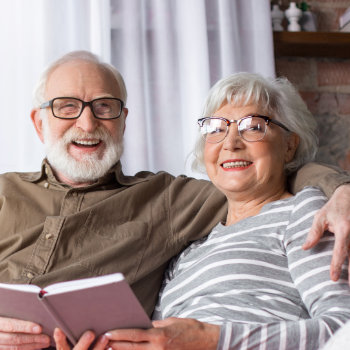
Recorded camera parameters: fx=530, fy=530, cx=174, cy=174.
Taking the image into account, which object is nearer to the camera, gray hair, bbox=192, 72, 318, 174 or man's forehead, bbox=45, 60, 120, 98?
gray hair, bbox=192, 72, 318, 174

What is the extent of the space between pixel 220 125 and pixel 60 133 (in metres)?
0.56

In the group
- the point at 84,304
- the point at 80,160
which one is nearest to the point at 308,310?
the point at 84,304

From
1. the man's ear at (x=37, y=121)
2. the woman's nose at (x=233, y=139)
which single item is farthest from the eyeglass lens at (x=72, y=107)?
the woman's nose at (x=233, y=139)

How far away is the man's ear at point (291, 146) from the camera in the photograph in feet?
5.35

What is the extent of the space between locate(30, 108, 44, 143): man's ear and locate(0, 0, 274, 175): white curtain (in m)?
0.10

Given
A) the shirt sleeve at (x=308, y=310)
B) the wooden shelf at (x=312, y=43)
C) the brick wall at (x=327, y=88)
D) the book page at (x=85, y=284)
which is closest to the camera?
the book page at (x=85, y=284)

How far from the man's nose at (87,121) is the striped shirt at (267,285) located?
0.56 metres

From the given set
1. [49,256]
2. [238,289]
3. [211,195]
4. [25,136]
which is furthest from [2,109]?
[238,289]

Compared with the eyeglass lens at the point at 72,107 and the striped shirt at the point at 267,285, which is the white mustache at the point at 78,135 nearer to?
the eyeglass lens at the point at 72,107

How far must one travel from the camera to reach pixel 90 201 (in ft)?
5.64

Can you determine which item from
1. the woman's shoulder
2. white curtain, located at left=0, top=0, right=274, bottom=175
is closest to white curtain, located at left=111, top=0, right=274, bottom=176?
white curtain, located at left=0, top=0, right=274, bottom=175

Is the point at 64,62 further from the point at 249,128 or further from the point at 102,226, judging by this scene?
Answer: the point at 249,128

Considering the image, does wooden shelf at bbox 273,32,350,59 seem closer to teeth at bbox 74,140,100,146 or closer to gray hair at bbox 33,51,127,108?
gray hair at bbox 33,51,127,108

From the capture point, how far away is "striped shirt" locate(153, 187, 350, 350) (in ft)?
3.60
